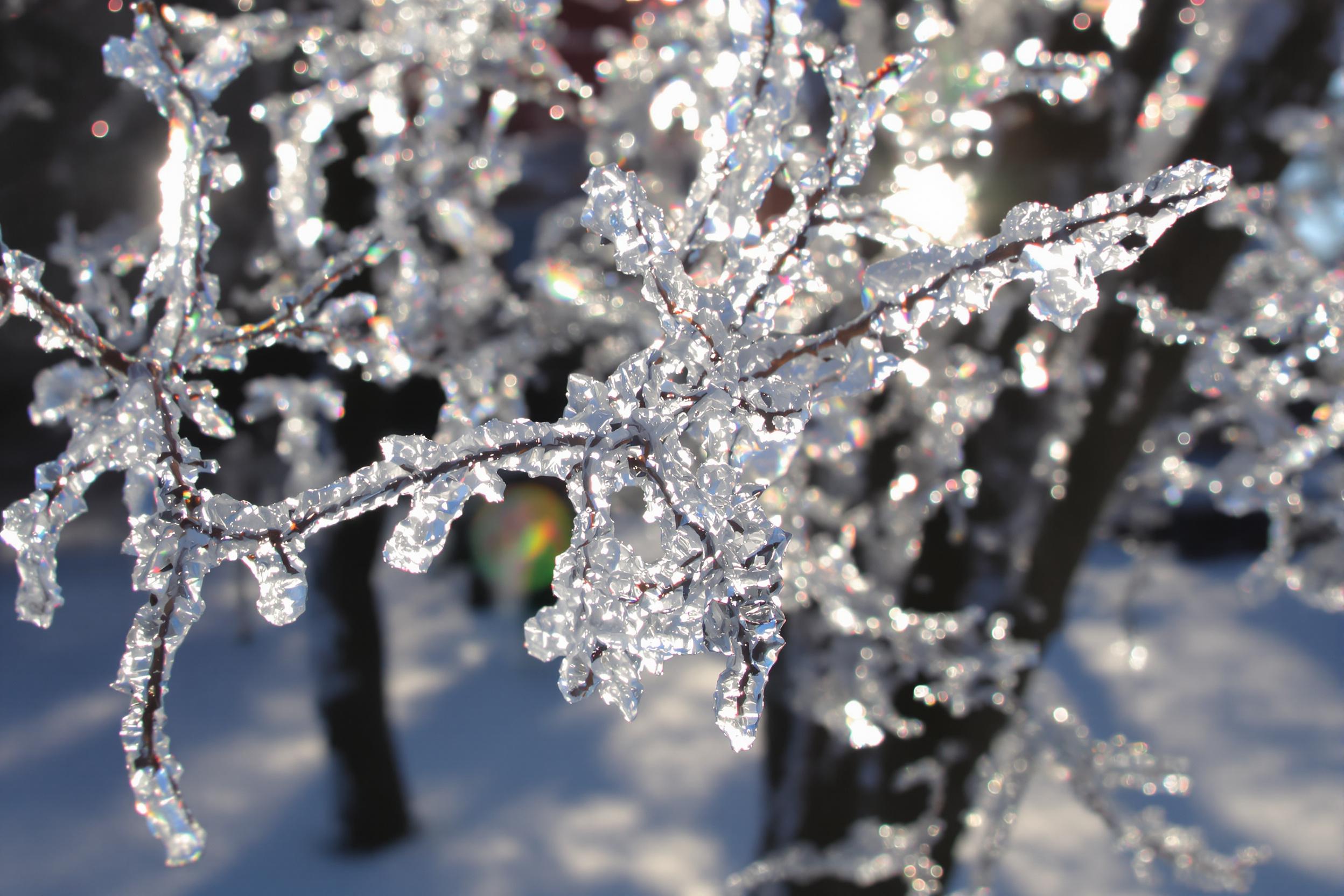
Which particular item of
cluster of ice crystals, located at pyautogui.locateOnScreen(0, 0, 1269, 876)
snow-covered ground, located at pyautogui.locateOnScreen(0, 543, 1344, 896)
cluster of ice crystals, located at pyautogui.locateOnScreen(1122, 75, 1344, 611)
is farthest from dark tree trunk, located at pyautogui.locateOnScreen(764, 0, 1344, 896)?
snow-covered ground, located at pyautogui.locateOnScreen(0, 543, 1344, 896)

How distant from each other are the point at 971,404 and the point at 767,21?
1.03 m

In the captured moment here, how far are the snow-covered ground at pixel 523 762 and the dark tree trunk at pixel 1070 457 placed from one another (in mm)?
369

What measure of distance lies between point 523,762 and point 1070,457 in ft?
8.68

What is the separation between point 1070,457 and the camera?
182 centimetres

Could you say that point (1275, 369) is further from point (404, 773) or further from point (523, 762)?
point (404, 773)

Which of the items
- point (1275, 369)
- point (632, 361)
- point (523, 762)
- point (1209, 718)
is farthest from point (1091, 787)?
point (1209, 718)

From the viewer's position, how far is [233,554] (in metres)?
0.70

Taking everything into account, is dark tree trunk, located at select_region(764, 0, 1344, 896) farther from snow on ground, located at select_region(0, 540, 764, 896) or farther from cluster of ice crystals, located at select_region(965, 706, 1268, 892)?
snow on ground, located at select_region(0, 540, 764, 896)

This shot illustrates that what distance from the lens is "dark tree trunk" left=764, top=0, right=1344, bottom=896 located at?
1570 mm

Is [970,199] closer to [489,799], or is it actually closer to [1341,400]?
[1341,400]

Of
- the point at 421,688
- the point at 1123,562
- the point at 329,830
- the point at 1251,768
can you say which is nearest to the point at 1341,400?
the point at 1251,768

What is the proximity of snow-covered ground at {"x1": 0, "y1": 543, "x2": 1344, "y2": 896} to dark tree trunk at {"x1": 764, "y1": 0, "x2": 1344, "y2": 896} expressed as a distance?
14.5 inches

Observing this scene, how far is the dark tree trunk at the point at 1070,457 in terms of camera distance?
1.57 meters

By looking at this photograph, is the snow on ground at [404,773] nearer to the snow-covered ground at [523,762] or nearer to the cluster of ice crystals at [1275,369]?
the snow-covered ground at [523,762]
